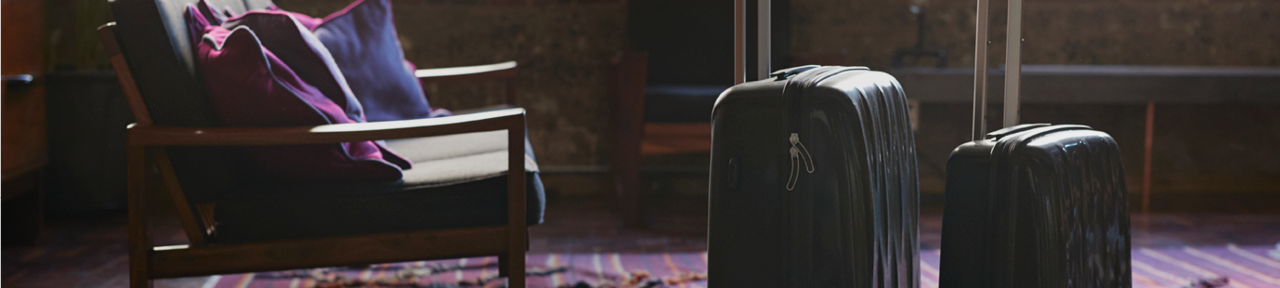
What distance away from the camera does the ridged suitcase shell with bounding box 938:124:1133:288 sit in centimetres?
109

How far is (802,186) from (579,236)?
59.9 inches

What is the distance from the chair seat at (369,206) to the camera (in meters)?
1.27

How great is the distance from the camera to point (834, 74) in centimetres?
106

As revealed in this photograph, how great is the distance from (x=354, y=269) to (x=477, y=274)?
12.1 inches

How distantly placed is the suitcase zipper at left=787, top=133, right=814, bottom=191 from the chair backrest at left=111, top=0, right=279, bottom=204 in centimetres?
88

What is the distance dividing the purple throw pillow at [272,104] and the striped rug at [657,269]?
23.8 inches

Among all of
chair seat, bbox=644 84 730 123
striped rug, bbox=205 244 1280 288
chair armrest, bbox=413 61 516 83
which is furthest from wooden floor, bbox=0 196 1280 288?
chair armrest, bbox=413 61 516 83

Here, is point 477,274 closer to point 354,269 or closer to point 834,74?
point 354,269

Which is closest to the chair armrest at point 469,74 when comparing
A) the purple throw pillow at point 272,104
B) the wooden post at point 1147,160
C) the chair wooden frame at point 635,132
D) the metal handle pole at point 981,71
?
the chair wooden frame at point 635,132

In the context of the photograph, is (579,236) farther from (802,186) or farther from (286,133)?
(802,186)

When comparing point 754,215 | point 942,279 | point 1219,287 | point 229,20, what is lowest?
point 1219,287

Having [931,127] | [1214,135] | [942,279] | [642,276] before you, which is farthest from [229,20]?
[1214,135]

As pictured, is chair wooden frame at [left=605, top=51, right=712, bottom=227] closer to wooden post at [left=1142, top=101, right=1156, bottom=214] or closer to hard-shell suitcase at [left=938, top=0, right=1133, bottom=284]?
hard-shell suitcase at [left=938, top=0, right=1133, bottom=284]

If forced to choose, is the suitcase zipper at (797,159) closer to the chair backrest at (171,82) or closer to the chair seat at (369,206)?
the chair seat at (369,206)
